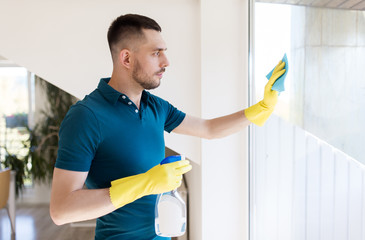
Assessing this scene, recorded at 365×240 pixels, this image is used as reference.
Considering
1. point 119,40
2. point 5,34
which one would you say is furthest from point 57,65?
point 119,40

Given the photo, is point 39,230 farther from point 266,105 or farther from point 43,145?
point 266,105

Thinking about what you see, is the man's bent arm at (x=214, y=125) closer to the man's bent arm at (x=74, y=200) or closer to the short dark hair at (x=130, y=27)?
the short dark hair at (x=130, y=27)

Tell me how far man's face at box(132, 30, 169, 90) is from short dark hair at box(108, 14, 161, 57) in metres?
0.03

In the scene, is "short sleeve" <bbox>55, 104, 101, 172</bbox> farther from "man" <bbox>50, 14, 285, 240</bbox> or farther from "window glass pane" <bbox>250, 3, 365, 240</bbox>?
"window glass pane" <bbox>250, 3, 365, 240</bbox>

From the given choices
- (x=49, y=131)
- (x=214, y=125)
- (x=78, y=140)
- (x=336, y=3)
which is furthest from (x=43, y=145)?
(x=336, y=3)

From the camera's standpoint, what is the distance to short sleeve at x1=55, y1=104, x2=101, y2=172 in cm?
121

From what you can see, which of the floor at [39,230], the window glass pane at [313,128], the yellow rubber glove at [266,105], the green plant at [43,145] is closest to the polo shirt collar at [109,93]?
the yellow rubber glove at [266,105]

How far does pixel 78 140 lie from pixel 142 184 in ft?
0.83

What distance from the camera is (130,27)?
1.45 m

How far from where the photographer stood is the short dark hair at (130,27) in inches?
56.8

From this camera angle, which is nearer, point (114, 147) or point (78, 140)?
point (78, 140)

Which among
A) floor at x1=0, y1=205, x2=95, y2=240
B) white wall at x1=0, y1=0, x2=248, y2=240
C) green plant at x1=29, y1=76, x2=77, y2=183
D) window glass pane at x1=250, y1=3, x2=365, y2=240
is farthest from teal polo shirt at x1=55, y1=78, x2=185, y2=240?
green plant at x1=29, y1=76, x2=77, y2=183

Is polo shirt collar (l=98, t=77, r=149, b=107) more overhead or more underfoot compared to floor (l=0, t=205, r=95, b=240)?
more overhead

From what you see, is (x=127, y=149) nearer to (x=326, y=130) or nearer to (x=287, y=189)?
(x=326, y=130)
